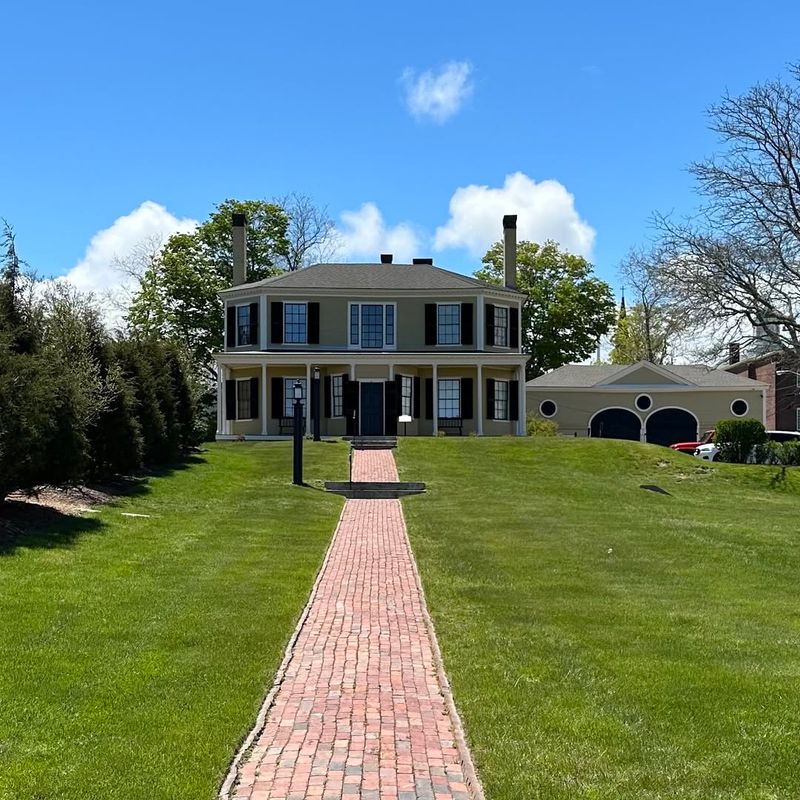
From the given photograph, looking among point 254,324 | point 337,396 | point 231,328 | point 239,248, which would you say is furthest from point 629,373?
point 231,328

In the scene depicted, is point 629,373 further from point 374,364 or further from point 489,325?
point 374,364

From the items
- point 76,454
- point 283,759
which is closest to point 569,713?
point 283,759

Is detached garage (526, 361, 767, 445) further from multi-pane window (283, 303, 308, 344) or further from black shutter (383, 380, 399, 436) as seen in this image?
multi-pane window (283, 303, 308, 344)

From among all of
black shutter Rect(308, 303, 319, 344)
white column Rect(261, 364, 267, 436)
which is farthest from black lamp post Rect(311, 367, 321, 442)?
white column Rect(261, 364, 267, 436)

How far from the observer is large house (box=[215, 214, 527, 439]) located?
3378 cm

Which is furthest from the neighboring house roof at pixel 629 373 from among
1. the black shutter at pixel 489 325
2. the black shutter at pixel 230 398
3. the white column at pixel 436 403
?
the black shutter at pixel 230 398

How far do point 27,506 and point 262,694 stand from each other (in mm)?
9380

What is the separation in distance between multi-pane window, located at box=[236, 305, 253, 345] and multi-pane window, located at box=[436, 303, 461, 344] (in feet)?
23.9

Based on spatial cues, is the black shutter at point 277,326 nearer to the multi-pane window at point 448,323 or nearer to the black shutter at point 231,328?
the black shutter at point 231,328

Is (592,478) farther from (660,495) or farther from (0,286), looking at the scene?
(0,286)

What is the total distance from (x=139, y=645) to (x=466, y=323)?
2829cm

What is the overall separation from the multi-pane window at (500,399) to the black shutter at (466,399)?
3.39ft

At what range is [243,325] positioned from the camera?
117 ft

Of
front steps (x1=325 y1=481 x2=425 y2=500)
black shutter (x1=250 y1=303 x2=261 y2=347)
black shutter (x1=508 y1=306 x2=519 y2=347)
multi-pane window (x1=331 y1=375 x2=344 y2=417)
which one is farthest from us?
black shutter (x1=508 y1=306 x2=519 y2=347)
